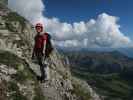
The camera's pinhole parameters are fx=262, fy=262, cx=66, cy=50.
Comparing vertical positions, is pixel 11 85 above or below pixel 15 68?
below

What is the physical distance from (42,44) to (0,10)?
277ft

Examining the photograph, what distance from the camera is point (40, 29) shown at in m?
20.3

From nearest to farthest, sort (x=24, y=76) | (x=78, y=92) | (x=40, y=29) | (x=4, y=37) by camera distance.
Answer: (x=40, y=29), (x=24, y=76), (x=4, y=37), (x=78, y=92)

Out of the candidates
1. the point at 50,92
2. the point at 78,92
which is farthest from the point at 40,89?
the point at 78,92

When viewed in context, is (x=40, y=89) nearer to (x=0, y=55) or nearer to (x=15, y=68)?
(x=15, y=68)

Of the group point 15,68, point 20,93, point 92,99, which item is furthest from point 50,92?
point 92,99

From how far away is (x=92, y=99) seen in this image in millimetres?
99625

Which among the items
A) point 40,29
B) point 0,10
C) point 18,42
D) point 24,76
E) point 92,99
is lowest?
point 92,99

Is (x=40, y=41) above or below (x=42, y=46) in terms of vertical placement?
above

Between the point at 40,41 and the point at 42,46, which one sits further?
the point at 42,46

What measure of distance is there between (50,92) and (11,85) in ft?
16.2

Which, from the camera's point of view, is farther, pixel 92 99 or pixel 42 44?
pixel 92 99

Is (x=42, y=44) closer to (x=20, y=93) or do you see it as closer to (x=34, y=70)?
(x=20, y=93)

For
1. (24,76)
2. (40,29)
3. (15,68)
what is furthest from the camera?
(15,68)
